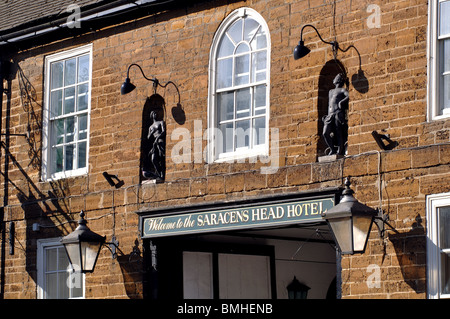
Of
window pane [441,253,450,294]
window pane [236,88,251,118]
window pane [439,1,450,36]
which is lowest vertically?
window pane [441,253,450,294]

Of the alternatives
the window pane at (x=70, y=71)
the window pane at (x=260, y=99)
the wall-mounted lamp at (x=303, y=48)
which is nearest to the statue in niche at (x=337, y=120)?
the wall-mounted lamp at (x=303, y=48)

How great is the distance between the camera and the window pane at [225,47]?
43.0 feet

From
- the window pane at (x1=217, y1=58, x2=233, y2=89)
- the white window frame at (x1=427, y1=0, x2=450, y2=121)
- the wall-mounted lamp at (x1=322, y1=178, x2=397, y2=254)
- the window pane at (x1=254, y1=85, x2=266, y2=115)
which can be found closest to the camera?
the wall-mounted lamp at (x1=322, y1=178, x2=397, y2=254)

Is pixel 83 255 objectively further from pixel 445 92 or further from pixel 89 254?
pixel 445 92

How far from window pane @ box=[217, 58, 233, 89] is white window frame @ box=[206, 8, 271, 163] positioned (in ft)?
0.18

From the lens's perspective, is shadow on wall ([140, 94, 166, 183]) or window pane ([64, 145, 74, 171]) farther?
window pane ([64, 145, 74, 171])

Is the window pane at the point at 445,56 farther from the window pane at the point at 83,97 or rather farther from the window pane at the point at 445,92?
the window pane at the point at 83,97

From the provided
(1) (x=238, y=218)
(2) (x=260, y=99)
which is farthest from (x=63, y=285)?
(2) (x=260, y=99)

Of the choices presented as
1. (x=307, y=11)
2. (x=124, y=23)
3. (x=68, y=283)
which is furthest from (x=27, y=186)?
(x=307, y=11)

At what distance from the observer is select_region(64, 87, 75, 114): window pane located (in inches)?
582

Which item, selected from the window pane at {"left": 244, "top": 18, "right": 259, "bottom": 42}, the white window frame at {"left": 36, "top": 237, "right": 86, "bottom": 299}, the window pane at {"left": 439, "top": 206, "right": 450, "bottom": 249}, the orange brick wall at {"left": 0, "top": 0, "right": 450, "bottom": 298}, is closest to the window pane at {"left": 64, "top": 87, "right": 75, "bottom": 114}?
the orange brick wall at {"left": 0, "top": 0, "right": 450, "bottom": 298}

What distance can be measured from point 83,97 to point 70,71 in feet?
1.75

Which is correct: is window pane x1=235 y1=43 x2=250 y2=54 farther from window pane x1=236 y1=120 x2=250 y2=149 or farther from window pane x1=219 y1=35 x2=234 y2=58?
window pane x1=236 y1=120 x2=250 y2=149

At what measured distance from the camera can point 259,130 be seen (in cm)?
1265
